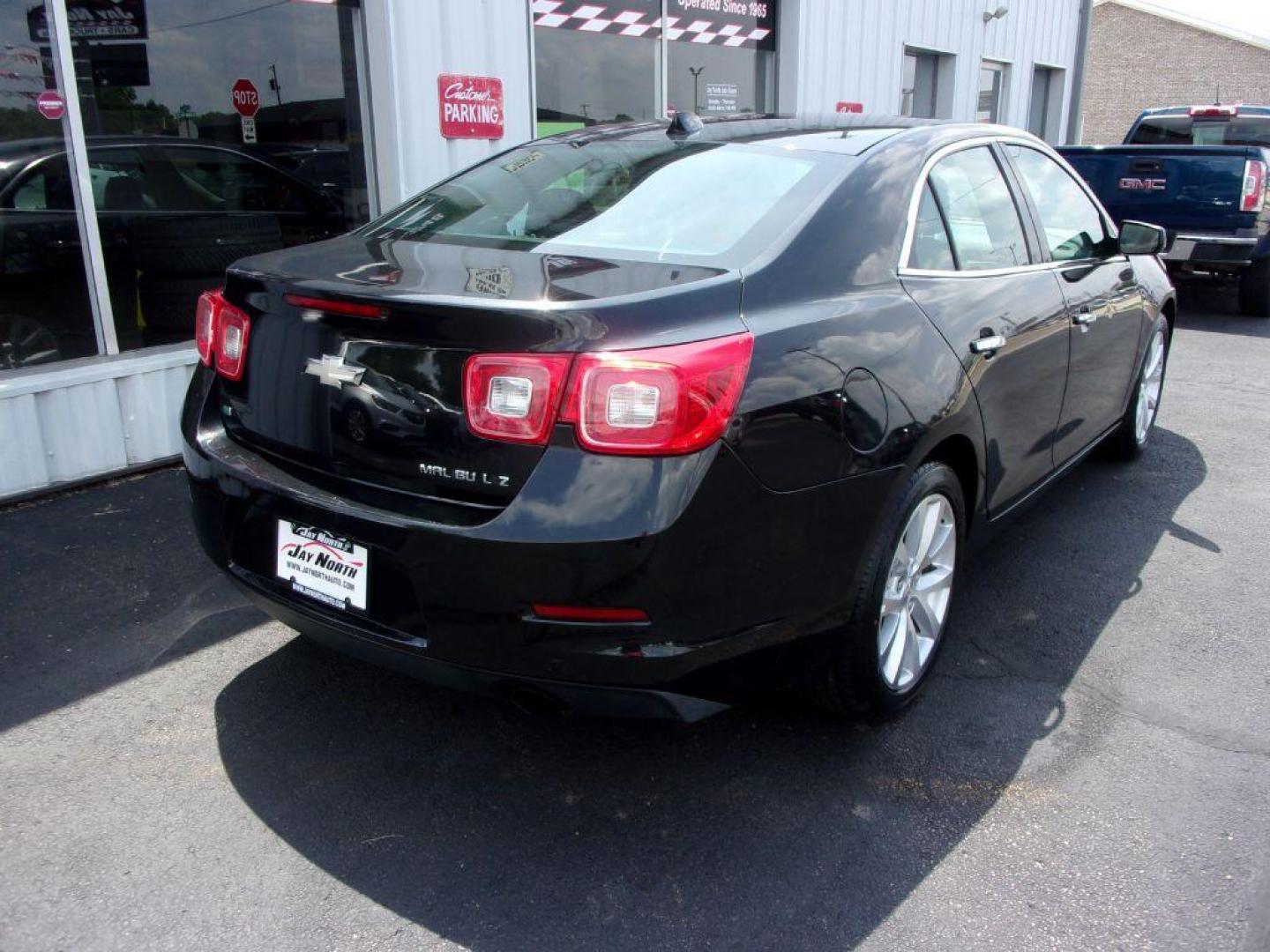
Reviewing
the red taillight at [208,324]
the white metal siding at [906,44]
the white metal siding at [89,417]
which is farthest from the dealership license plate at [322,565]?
the white metal siding at [906,44]

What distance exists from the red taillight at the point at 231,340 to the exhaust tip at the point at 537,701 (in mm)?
1112

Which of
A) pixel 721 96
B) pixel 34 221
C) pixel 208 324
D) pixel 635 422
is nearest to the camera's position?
pixel 635 422

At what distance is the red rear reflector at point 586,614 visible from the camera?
2.19 meters

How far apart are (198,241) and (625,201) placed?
3738 mm

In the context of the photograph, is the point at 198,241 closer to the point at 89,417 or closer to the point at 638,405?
the point at 89,417

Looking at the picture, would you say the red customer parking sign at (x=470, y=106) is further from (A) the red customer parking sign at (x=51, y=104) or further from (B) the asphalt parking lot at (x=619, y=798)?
(B) the asphalt parking lot at (x=619, y=798)

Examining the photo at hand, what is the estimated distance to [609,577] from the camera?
2154 millimetres

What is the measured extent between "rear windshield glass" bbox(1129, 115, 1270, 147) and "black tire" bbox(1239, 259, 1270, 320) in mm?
2791

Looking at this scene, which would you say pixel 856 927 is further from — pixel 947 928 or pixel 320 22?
pixel 320 22

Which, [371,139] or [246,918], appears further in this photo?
[371,139]

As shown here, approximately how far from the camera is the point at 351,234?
3.31 metres

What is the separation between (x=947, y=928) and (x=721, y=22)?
324 inches

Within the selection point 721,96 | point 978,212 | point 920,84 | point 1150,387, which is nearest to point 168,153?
point 978,212

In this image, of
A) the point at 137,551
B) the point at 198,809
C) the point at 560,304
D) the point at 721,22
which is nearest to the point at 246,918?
the point at 198,809
